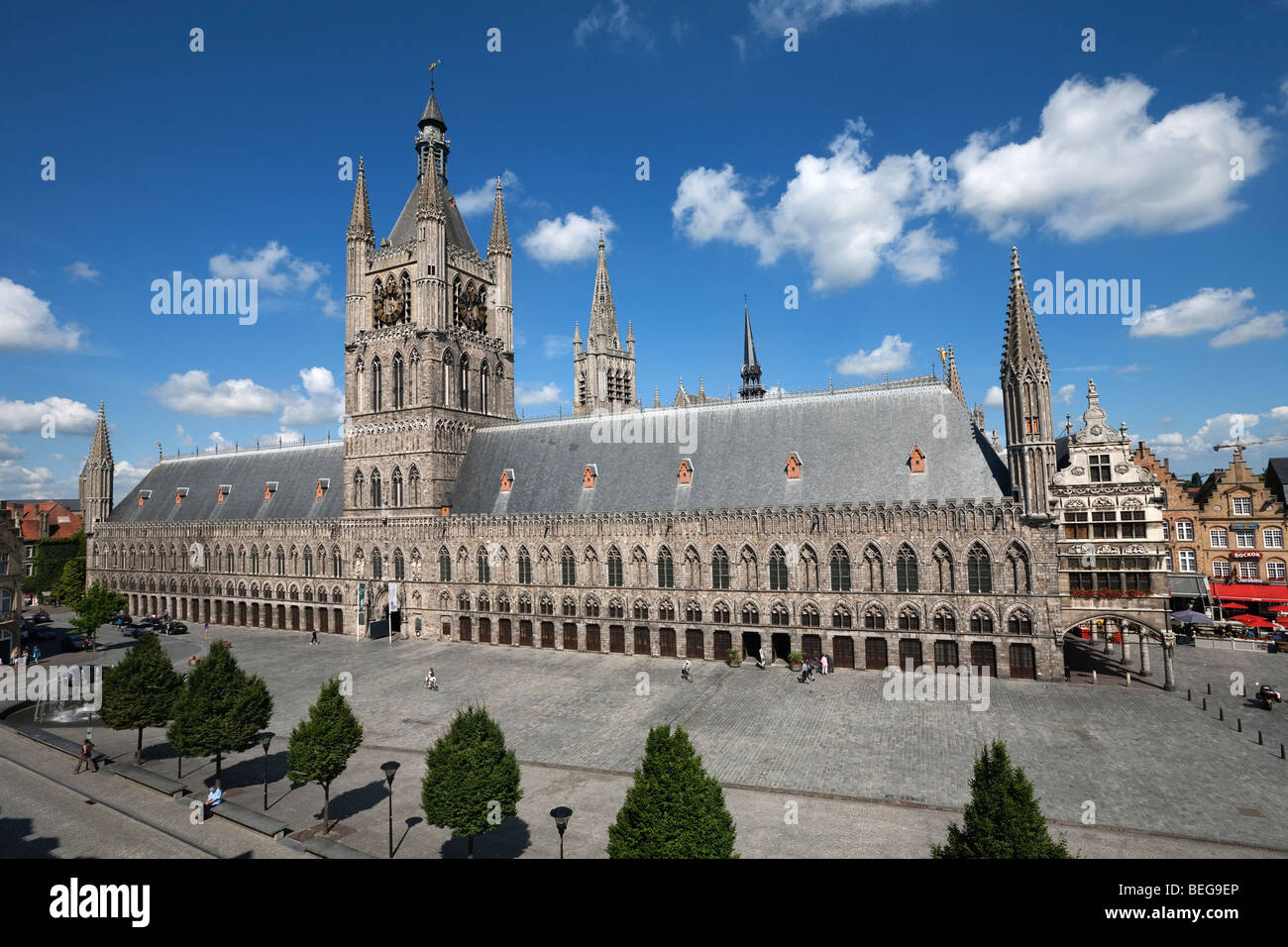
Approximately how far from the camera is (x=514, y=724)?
110 feet

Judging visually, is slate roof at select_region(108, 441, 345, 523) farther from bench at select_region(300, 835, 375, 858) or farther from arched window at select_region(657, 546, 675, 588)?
bench at select_region(300, 835, 375, 858)

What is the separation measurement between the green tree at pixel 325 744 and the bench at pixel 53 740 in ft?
45.3

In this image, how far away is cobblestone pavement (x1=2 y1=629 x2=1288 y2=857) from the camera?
21531mm

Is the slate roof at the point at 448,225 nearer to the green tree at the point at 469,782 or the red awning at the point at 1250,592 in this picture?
the green tree at the point at 469,782

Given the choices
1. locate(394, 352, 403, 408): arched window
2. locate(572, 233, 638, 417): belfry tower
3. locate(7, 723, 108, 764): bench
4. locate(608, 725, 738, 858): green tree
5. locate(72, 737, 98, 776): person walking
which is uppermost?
locate(572, 233, 638, 417): belfry tower

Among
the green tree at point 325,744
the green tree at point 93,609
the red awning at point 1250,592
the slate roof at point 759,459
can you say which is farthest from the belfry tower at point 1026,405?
the green tree at point 93,609

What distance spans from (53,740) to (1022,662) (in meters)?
50.6

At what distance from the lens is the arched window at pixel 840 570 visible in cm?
4378

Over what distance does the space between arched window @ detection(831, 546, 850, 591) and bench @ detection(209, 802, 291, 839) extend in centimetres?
3287

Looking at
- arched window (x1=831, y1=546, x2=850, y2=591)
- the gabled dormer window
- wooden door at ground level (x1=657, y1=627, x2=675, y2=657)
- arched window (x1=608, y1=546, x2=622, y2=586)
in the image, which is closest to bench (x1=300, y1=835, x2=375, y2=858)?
wooden door at ground level (x1=657, y1=627, x2=675, y2=657)

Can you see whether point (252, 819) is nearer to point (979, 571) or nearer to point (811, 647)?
point (811, 647)
